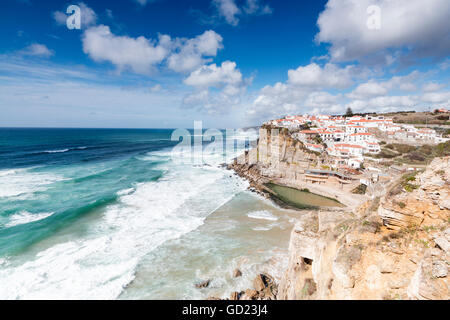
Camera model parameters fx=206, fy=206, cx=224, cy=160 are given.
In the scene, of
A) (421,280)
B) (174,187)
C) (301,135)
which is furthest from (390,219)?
(301,135)

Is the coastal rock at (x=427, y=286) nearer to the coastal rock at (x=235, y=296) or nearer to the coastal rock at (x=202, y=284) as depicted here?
the coastal rock at (x=235, y=296)

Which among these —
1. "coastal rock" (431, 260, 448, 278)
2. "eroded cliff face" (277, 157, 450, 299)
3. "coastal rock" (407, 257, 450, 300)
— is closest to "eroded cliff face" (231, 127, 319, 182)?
"eroded cliff face" (277, 157, 450, 299)

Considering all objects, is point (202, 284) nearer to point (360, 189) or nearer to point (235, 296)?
point (235, 296)

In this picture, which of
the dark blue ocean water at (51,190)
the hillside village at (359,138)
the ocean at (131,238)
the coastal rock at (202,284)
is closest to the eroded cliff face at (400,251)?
the coastal rock at (202,284)

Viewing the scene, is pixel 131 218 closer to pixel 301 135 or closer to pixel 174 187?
pixel 174 187

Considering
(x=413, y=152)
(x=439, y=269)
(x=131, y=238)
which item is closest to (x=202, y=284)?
(x=131, y=238)
